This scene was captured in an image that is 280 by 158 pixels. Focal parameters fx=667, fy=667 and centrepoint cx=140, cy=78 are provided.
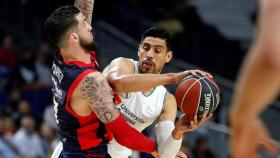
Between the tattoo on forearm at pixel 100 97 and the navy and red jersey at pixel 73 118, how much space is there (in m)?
0.10

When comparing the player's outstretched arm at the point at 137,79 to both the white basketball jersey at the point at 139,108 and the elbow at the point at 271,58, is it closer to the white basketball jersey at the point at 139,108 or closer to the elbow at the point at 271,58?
the white basketball jersey at the point at 139,108

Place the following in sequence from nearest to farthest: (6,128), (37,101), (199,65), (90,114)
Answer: (90,114) < (6,128) < (37,101) < (199,65)

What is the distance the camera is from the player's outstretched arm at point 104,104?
13.3 ft

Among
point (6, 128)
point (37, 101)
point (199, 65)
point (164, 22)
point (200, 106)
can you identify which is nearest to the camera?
point (200, 106)

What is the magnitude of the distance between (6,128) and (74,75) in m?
5.64

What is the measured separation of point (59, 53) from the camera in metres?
4.41

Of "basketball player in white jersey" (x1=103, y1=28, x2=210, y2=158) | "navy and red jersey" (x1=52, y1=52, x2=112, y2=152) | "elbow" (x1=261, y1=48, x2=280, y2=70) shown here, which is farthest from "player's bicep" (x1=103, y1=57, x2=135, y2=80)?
"elbow" (x1=261, y1=48, x2=280, y2=70)

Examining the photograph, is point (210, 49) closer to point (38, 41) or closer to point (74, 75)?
point (38, 41)

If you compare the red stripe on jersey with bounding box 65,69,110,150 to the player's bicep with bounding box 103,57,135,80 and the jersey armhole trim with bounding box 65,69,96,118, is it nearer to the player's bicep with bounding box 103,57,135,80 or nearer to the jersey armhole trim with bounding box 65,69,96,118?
the jersey armhole trim with bounding box 65,69,96,118

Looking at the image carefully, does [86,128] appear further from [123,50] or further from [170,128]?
[123,50]

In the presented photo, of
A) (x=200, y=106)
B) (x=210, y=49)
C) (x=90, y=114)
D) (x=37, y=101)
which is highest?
(x=200, y=106)

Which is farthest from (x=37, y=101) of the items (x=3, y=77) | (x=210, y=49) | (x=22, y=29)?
(x=210, y=49)

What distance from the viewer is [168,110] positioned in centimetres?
493

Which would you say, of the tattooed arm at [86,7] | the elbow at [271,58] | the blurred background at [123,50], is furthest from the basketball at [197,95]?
the blurred background at [123,50]
